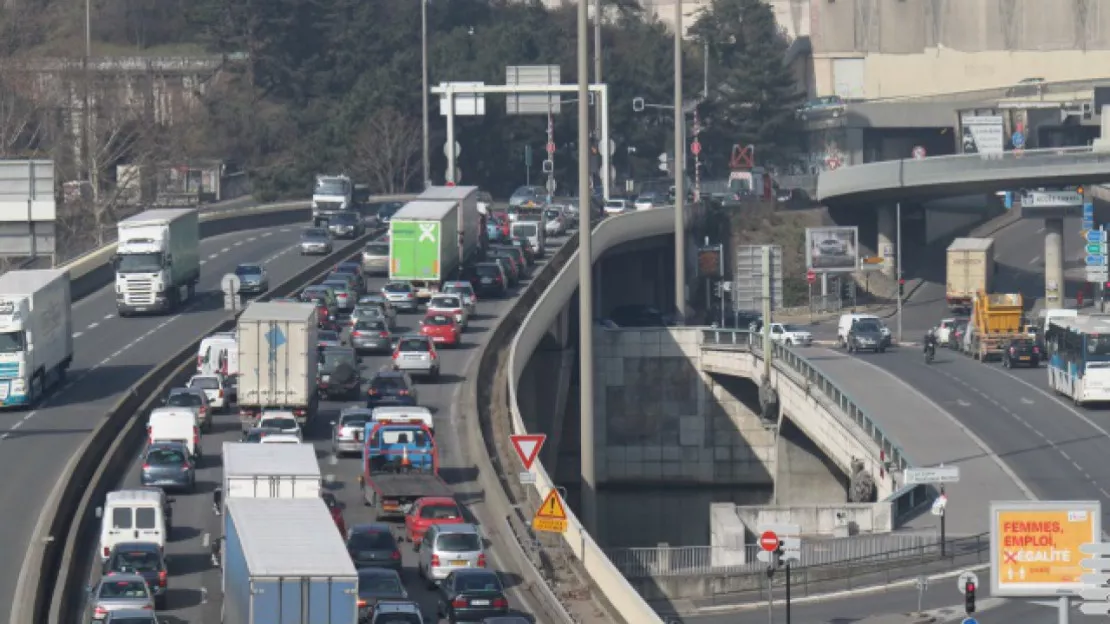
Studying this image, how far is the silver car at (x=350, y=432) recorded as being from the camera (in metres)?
56.2

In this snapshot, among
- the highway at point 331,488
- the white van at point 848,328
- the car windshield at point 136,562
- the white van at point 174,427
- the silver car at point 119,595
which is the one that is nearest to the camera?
the silver car at point 119,595

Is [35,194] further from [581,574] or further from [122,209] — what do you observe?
[122,209]

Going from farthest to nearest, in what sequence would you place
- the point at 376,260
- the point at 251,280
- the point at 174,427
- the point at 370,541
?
the point at 376,260, the point at 251,280, the point at 174,427, the point at 370,541

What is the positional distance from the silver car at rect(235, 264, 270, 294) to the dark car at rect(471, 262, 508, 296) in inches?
331

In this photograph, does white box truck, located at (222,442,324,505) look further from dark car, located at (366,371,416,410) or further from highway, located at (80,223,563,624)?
dark car, located at (366,371,416,410)

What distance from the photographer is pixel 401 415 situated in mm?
55719

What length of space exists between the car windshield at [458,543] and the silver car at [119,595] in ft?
21.3

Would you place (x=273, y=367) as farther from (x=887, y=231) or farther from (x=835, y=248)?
(x=887, y=231)

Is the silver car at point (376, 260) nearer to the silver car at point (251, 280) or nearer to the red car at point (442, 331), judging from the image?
the silver car at point (251, 280)

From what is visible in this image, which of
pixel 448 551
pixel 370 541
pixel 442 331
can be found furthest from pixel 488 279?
pixel 448 551

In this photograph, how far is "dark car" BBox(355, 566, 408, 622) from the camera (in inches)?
1495

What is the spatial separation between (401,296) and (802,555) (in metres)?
32.1

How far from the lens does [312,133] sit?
156125 millimetres

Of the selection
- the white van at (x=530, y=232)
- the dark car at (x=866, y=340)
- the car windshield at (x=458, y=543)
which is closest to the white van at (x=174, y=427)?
the car windshield at (x=458, y=543)
